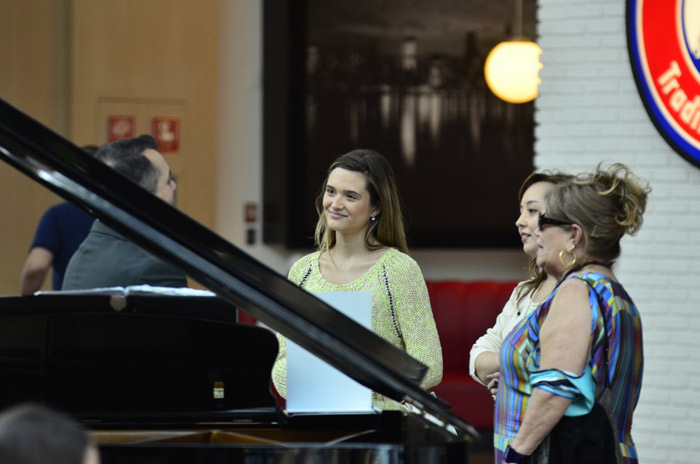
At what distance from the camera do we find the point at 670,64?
4.28 m

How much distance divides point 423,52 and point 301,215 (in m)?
1.35

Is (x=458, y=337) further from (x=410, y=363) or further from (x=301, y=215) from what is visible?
(x=410, y=363)

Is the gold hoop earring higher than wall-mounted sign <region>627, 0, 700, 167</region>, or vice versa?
wall-mounted sign <region>627, 0, 700, 167</region>

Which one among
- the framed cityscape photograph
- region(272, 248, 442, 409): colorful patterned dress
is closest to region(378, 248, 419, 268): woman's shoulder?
region(272, 248, 442, 409): colorful patterned dress

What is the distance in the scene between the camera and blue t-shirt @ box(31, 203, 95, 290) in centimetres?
442

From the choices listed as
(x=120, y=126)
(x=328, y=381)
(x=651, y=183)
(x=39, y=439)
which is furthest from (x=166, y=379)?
(x=120, y=126)

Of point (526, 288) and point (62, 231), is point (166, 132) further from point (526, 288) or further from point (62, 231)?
point (526, 288)

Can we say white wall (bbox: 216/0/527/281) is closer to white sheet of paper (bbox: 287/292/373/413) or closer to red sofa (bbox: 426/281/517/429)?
red sofa (bbox: 426/281/517/429)

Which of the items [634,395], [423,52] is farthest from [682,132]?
[423,52]

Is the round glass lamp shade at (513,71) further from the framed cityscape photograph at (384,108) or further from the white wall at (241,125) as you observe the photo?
the white wall at (241,125)

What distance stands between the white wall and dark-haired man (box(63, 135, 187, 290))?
13.4 feet

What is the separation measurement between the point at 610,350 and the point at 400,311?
670 millimetres

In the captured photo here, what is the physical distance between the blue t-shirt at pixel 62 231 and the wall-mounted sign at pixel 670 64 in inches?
93.0

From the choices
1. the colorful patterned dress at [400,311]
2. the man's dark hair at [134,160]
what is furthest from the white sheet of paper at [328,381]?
the man's dark hair at [134,160]
